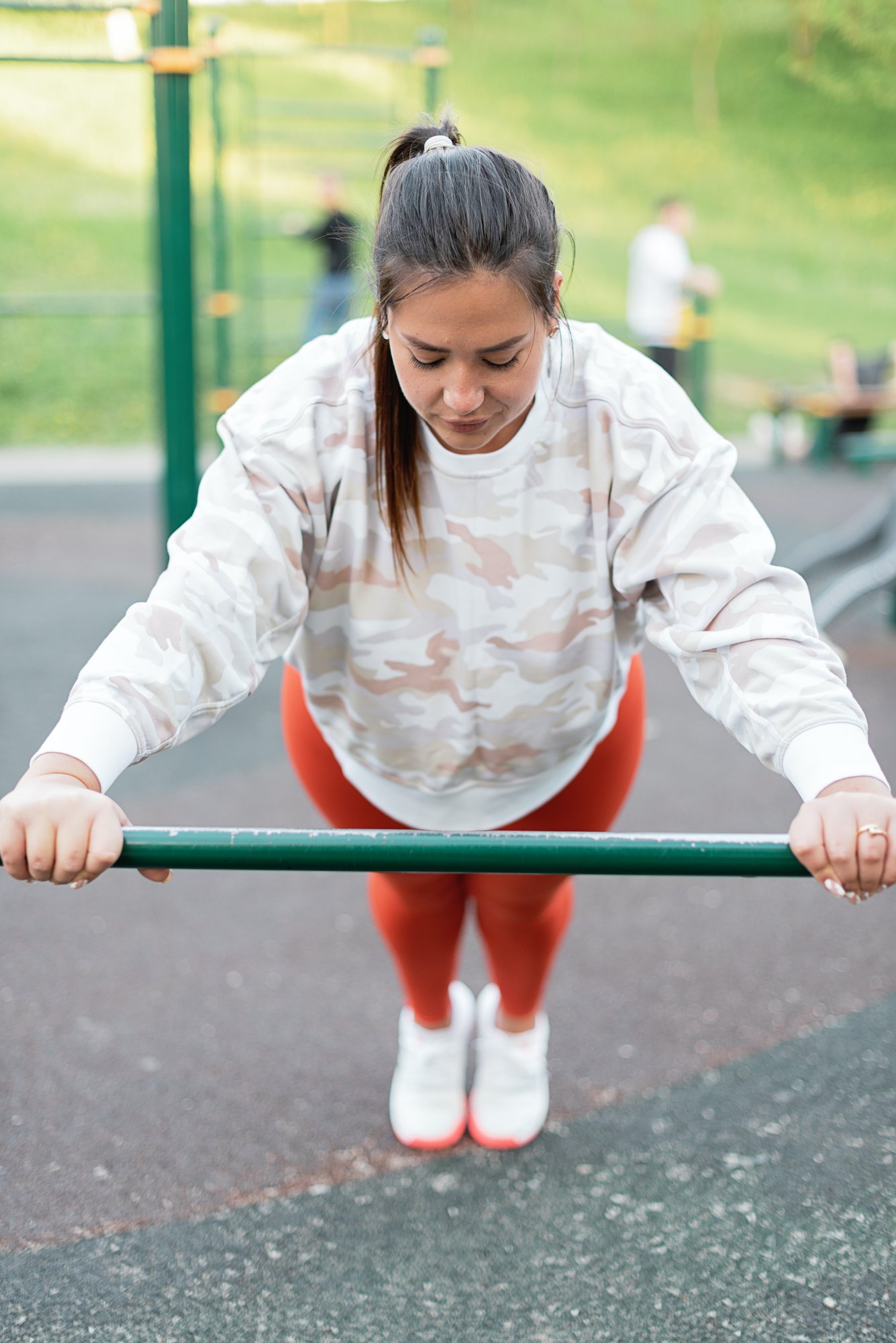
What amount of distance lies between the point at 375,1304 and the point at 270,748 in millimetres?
1807

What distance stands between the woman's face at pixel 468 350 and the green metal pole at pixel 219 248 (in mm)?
4792

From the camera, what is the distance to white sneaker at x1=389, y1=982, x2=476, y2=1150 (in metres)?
1.73

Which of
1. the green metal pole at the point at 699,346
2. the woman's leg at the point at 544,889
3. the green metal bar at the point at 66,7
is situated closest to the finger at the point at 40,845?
the woman's leg at the point at 544,889

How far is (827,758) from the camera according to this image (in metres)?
1.00

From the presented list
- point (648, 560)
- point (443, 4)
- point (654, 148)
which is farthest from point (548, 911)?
point (443, 4)

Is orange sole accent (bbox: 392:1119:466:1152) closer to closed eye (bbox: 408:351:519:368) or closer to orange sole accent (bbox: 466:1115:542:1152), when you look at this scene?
orange sole accent (bbox: 466:1115:542:1152)

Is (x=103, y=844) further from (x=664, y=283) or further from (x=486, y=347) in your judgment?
(x=664, y=283)

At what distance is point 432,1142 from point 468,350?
3.74ft

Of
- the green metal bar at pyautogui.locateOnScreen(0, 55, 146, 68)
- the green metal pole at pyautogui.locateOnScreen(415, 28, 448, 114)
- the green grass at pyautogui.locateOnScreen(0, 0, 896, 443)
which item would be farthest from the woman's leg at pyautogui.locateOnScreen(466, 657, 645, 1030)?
the green grass at pyautogui.locateOnScreen(0, 0, 896, 443)

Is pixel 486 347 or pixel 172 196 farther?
pixel 172 196

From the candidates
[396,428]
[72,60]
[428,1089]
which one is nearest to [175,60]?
[72,60]

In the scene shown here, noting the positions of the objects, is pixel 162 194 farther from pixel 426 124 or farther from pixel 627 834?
pixel 627 834

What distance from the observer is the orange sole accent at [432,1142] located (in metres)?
1.73

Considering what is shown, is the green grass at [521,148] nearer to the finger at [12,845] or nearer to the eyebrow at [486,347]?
the eyebrow at [486,347]
